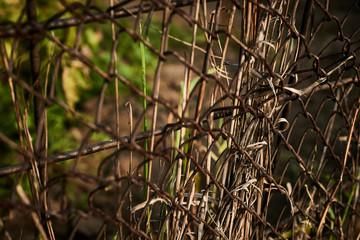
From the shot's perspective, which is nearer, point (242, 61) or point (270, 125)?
point (242, 61)

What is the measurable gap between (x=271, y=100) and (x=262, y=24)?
7.5 inches

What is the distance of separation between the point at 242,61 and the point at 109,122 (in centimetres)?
154

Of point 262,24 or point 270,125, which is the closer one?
point 262,24

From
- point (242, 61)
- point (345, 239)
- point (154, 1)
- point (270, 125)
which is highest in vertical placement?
point (154, 1)

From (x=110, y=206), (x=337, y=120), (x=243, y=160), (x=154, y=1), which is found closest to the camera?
(x=154, y=1)

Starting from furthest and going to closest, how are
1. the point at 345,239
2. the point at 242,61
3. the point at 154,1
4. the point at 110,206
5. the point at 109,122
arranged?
the point at 109,122
the point at 110,206
the point at 345,239
the point at 242,61
the point at 154,1

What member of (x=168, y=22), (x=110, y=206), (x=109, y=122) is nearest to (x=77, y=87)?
(x=109, y=122)

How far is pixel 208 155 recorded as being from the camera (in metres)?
0.81

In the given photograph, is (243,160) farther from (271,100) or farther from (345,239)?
(345,239)

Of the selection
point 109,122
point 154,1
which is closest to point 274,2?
point 154,1

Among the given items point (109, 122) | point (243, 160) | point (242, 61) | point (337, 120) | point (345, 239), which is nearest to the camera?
point (242, 61)

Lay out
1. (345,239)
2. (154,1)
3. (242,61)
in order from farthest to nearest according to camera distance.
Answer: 1. (345,239)
2. (242,61)
3. (154,1)

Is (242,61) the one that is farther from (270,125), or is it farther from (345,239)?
(345,239)

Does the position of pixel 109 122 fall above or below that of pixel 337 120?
below
